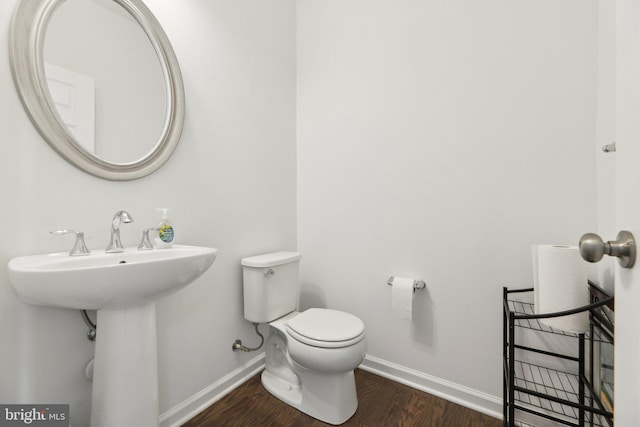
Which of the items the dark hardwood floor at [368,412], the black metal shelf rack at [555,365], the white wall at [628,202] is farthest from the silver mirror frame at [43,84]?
the black metal shelf rack at [555,365]

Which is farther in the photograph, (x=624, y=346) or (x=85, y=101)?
(x=85, y=101)

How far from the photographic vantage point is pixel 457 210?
145 centimetres

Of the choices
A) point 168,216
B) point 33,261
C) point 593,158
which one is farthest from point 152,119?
point 593,158

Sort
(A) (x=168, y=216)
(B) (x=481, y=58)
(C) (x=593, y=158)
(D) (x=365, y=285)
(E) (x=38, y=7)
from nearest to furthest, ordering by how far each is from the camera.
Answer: (E) (x=38, y=7), (C) (x=593, y=158), (A) (x=168, y=216), (B) (x=481, y=58), (D) (x=365, y=285)

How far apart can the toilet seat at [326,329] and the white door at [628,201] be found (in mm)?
888

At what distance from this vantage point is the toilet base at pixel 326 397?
1.31 metres

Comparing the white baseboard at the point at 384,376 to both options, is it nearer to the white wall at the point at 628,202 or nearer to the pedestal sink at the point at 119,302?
the pedestal sink at the point at 119,302

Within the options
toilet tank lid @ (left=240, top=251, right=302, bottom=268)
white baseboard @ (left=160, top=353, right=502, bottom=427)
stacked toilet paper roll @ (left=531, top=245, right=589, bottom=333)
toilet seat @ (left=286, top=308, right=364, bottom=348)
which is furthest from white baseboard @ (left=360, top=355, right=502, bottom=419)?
toilet tank lid @ (left=240, top=251, right=302, bottom=268)

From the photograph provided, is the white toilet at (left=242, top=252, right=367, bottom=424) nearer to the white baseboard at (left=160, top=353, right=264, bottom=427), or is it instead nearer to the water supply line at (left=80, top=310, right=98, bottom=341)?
the white baseboard at (left=160, top=353, right=264, bottom=427)

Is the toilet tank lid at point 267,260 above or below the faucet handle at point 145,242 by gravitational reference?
below

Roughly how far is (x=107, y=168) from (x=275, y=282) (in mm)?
937

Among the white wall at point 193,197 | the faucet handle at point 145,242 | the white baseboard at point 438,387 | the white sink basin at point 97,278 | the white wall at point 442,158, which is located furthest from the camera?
the white baseboard at point 438,387

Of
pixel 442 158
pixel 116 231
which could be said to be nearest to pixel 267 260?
pixel 116 231

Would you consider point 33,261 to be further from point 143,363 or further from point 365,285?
point 365,285
